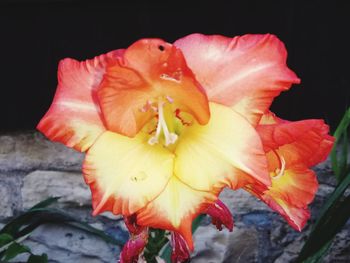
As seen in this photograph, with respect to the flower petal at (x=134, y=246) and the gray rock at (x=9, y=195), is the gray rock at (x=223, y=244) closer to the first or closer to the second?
the gray rock at (x=9, y=195)

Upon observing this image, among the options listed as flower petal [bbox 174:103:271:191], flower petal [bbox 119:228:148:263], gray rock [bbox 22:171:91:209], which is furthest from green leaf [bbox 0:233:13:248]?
flower petal [bbox 174:103:271:191]

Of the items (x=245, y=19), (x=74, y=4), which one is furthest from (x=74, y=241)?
(x=245, y=19)

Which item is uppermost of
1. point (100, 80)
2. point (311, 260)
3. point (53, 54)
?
point (100, 80)

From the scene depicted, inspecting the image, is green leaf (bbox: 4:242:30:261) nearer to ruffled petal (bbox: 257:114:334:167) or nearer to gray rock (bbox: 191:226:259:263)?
gray rock (bbox: 191:226:259:263)

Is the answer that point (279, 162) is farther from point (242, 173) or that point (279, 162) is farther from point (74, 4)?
point (74, 4)

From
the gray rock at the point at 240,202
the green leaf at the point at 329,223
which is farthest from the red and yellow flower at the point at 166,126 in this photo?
the gray rock at the point at 240,202
